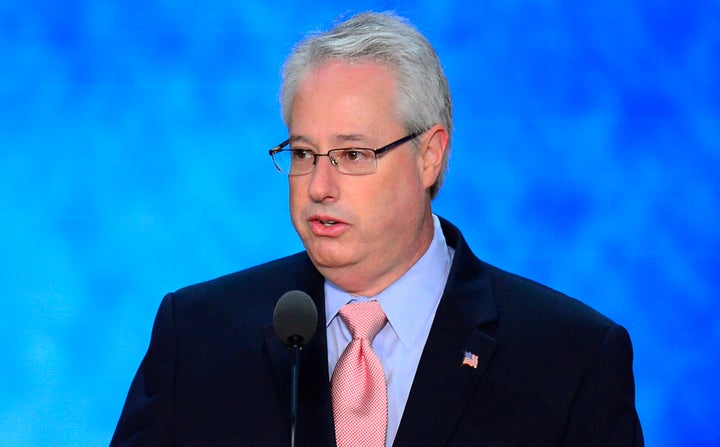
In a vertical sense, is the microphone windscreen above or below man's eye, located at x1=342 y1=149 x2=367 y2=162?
below

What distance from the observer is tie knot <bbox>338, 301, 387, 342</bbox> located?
7.38 feet

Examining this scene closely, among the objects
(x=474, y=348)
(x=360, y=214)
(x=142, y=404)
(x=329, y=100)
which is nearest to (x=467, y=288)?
(x=474, y=348)

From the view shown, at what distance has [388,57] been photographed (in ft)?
7.39

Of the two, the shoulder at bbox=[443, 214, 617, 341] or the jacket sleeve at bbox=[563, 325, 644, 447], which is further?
the shoulder at bbox=[443, 214, 617, 341]

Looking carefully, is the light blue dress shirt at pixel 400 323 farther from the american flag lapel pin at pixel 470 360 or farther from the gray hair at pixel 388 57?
the gray hair at pixel 388 57

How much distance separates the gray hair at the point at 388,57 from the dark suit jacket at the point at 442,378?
336 millimetres

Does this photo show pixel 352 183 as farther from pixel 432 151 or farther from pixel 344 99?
pixel 432 151

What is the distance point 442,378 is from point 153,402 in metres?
0.56

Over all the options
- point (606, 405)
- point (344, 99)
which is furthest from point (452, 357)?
point (344, 99)

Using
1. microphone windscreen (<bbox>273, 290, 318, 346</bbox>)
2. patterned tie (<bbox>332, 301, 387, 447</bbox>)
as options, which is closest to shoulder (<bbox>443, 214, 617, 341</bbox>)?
patterned tie (<bbox>332, 301, 387, 447</bbox>)

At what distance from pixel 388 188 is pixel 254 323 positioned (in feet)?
1.31

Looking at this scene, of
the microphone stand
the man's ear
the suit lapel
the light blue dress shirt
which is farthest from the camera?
the man's ear

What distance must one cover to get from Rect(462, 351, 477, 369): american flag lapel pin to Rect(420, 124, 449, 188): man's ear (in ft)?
1.21

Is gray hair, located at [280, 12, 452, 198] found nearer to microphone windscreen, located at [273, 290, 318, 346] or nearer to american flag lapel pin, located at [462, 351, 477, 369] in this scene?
american flag lapel pin, located at [462, 351, 477, 369]
